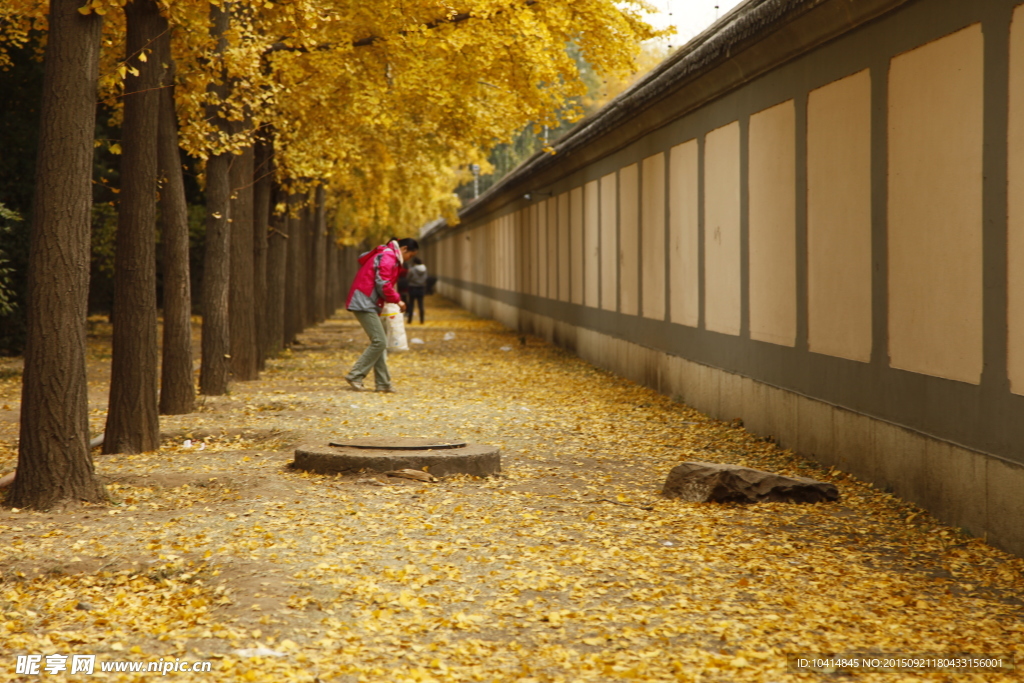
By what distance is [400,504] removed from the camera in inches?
319

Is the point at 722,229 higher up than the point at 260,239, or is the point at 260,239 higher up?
the point at 260,239

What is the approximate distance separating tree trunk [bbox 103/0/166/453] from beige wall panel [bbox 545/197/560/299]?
17085 millimetres

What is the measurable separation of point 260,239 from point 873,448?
Answer: 11.1 metres

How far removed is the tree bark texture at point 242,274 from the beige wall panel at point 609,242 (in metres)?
6.18

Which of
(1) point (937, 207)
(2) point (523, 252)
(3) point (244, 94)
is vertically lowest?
(1) point (937, 207)

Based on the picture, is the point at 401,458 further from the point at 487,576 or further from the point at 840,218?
the point at 840,218

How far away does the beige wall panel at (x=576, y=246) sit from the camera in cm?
2348

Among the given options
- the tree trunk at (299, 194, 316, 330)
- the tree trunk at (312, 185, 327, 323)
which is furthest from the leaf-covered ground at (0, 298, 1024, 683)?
the tree trunk at (299, 194, 316, 330)

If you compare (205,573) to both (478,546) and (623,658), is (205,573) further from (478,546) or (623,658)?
(623,658)

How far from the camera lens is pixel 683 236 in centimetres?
1551

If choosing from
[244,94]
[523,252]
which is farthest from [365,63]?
[523,252]

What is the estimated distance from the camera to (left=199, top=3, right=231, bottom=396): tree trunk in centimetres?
1396

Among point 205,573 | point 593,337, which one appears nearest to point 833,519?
point 205,573

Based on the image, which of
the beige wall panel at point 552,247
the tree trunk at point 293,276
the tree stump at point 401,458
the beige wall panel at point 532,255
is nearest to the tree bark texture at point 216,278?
the tree stump at point 401,458
